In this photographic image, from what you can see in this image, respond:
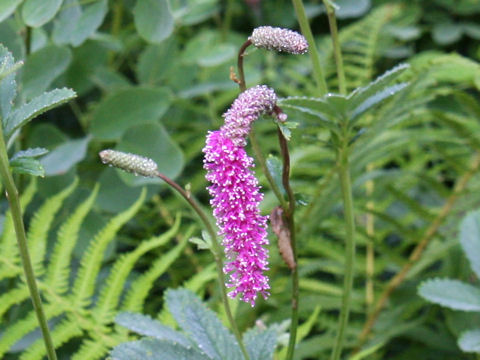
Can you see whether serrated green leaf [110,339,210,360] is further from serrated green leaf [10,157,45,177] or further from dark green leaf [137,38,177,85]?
dark green leaf [137,38,177,85]

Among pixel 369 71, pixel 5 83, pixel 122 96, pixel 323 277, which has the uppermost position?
pixel 5 83

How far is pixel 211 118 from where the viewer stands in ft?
5.64

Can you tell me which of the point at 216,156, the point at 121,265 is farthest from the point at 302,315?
the point at 216,156

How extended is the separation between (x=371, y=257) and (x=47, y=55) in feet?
2.89

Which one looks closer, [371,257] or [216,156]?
[216,156]

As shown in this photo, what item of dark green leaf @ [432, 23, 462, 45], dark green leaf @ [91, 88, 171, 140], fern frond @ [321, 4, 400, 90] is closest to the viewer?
dark green leaf @ [91, 88, 171, 140]

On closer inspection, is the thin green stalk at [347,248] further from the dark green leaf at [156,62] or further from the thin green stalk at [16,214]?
the dark green leaf at [156,62]

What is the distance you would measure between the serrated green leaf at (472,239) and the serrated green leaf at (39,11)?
A: 75cm

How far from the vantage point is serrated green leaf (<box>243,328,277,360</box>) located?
31.7 inches

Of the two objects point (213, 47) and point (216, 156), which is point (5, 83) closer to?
point (216, 156)

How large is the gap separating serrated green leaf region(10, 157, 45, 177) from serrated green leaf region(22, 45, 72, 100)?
0.57 m

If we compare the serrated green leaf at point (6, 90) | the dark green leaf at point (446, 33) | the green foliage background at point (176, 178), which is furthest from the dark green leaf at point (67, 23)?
the dark green leaf at point (446, 33)

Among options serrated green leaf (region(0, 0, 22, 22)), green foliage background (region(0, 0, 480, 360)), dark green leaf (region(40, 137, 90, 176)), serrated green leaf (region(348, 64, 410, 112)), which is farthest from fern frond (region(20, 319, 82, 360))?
serrated green leaf (region(348, 64, 410, 112))

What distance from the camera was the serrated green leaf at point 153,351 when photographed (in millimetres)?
744
